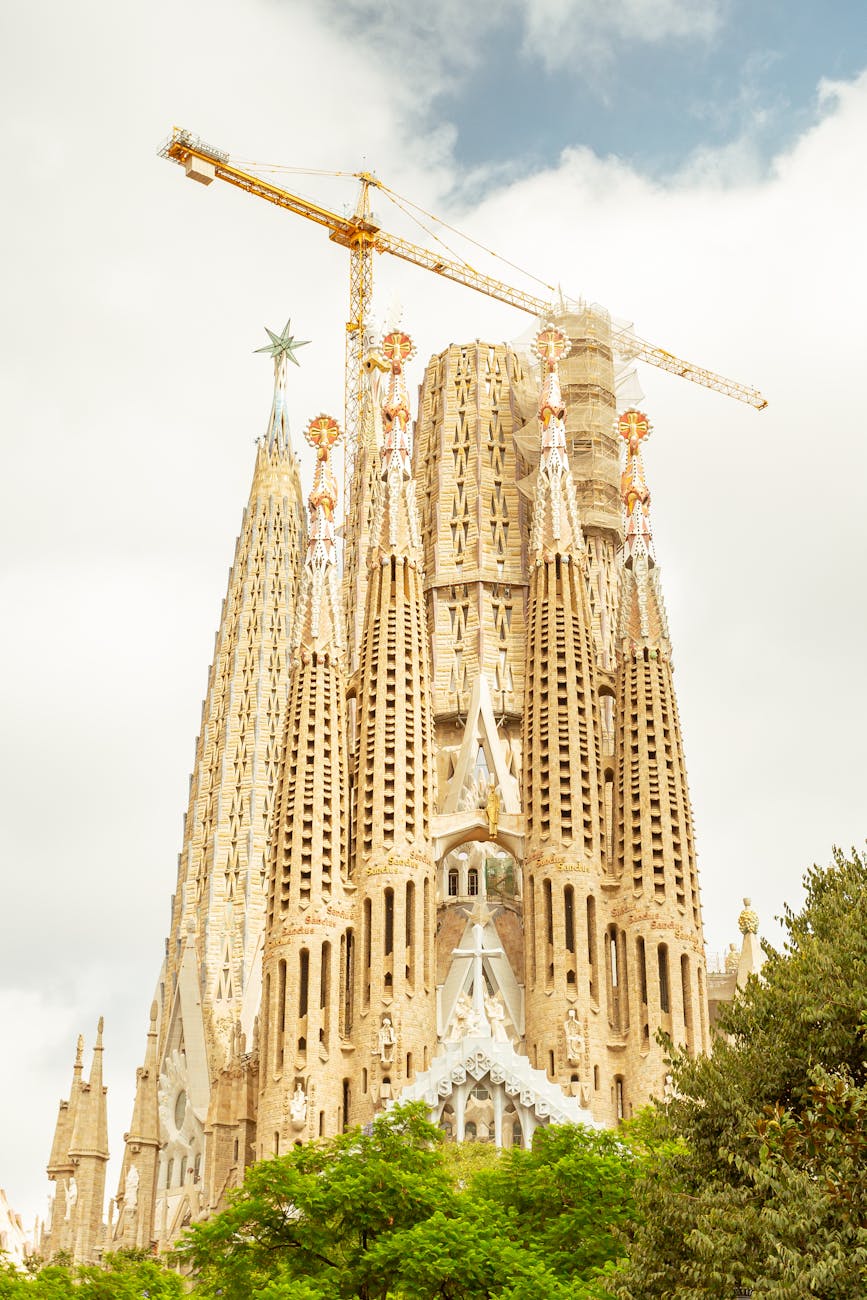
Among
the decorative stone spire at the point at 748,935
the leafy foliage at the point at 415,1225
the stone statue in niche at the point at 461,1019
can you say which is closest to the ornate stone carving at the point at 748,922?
the decorative stone spire at the point at 748,935

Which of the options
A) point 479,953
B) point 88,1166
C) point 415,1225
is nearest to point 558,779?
point 479,953

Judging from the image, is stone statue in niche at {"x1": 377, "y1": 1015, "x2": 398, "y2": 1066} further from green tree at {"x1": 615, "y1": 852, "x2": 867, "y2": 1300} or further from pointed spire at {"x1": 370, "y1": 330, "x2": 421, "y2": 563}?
green tree at {"x1": 615, "y1": 852, "x2": 867, "y2": 1300}

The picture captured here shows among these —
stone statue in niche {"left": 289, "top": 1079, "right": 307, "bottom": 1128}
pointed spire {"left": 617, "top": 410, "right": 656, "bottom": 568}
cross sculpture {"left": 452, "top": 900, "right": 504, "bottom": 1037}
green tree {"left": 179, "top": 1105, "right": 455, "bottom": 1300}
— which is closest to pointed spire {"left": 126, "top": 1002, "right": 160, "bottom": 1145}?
cross sculpture {"left": 452, "top": 900, "right": 504, "bottom": 1037}

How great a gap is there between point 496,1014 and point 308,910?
5225 mm

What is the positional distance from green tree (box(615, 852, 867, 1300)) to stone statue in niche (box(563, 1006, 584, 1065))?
2222 cm

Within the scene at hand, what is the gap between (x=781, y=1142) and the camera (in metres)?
25.9

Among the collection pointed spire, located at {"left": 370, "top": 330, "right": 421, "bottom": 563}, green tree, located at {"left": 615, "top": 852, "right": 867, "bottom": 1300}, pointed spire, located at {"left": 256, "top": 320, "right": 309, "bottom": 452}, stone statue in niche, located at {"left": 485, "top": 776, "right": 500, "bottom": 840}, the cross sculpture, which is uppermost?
pointed spire, located at {"left": 256, "top": 320, "right": 309, "bottom": 452}

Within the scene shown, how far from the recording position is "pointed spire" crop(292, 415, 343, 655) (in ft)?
190

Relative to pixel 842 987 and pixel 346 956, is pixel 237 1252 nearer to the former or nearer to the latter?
pixel 842 987

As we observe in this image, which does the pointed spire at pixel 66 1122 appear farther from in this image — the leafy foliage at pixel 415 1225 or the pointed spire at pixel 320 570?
the leafy foliage at pixel 415 1225

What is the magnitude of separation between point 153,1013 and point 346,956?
19.4 metres

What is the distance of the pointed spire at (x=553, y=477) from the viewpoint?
59.2 metres

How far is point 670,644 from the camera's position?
5791 cm

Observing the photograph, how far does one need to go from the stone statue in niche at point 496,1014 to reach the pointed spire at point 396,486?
1199cm
